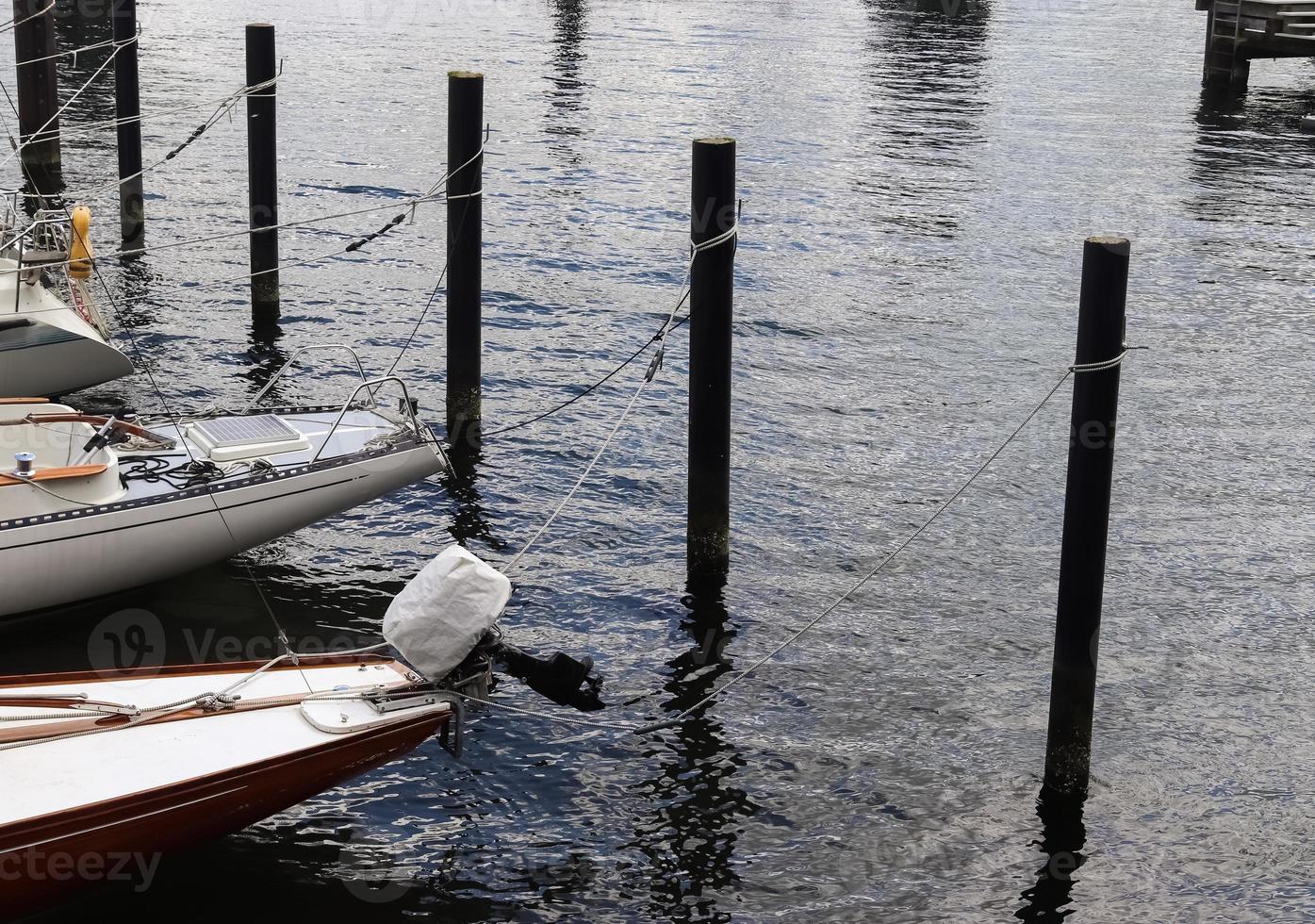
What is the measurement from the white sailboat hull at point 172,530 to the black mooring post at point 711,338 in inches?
95.7

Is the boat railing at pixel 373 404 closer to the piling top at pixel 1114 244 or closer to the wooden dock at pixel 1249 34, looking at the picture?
the piling top at pixel 1114 244

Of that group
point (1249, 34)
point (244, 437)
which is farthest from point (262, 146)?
point (1249, 34)

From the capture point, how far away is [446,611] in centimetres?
852

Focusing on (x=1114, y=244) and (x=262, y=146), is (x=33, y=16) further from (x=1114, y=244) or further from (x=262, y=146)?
(x=1114, y=244)

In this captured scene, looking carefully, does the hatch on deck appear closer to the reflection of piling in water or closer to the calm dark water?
the calm dark water

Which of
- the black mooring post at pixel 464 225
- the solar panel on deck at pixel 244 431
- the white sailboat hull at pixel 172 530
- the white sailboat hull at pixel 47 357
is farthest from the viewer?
the white sailboat hull at pixel 47 357

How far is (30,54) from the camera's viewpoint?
22.9 m

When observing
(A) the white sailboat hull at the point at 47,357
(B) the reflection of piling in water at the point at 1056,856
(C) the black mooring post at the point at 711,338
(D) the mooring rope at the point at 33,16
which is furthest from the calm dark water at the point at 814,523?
(D) the mooring rope at the point at 33,16

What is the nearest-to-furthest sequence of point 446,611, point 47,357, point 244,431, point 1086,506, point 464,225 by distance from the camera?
point 446,611, point 1086,506, point 244,431, point 464,225, point 47,357

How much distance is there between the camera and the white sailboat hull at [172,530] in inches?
426

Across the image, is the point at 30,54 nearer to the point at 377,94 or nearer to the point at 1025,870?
the point at 377,94

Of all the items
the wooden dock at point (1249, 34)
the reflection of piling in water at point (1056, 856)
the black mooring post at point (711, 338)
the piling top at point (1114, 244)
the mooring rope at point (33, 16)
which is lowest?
the reflection of piling in water at point (1056, 856)

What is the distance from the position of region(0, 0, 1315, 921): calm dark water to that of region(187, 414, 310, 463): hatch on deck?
1.10 metres

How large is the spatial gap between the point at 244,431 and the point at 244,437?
0.49 feet
